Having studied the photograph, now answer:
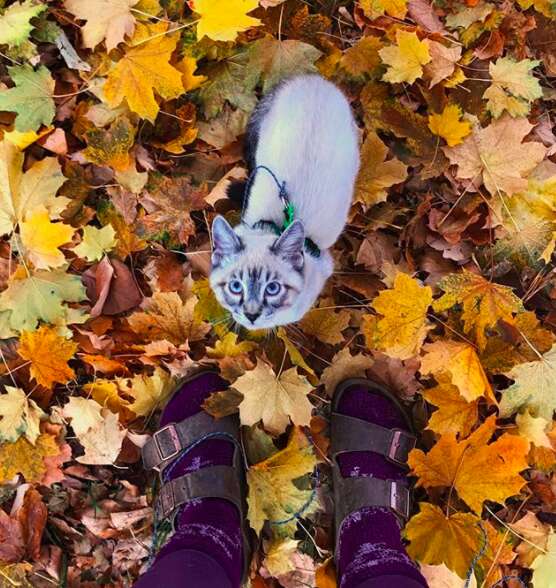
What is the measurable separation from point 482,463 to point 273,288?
88cm

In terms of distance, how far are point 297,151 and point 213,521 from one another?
1.23m

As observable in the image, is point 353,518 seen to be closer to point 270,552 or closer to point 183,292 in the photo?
point 270,552

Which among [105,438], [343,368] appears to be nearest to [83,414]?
[105,438]

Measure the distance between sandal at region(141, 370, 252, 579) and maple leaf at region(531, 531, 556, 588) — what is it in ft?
3.17

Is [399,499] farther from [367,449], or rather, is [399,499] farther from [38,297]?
[38,297]

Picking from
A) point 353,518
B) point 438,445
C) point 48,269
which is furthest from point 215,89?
point 353,518

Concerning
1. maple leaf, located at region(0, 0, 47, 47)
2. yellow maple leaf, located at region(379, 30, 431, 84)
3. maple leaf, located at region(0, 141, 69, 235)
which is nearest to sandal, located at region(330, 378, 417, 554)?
yellow maple leaf, located at region(379, 30, 431, 84)

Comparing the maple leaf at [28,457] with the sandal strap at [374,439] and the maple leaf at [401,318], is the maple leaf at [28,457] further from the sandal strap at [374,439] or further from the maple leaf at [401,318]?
the maple leaf at [401,318]

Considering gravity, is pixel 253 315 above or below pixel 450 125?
below

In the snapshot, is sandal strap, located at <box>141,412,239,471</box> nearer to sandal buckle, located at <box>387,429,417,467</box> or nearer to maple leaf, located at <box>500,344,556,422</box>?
sandal buckle, located at <box>387,429,417,467</box>

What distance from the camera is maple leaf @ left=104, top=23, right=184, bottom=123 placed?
192 cm

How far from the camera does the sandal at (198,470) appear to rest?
198 centimetres

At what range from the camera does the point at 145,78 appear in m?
1.93

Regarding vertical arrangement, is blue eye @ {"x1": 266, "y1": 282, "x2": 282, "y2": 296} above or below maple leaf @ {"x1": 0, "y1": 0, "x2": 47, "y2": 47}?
below
